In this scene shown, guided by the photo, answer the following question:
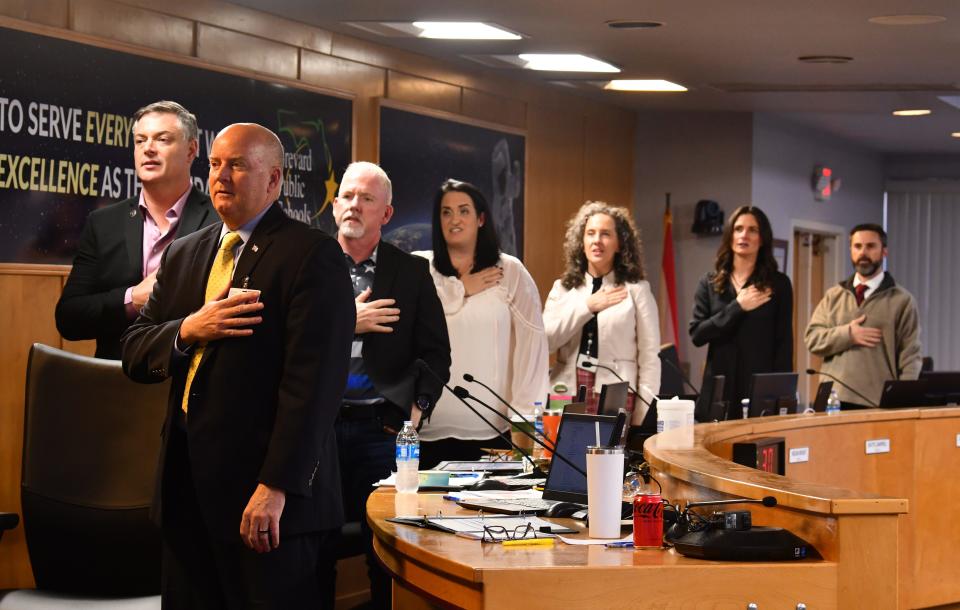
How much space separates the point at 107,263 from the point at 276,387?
1.40 metres

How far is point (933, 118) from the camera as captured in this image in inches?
352

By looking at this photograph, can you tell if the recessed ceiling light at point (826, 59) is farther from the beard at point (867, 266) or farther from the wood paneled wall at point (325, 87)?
the wood paneled wall at point (325, 87)

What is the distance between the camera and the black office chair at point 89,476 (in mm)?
3379

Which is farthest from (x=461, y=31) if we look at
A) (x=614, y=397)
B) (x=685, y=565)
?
(x=685, y=565)

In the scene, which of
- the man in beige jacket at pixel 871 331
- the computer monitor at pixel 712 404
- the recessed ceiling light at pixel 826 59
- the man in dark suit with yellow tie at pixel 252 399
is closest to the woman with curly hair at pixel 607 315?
the computer monitor at pixel 712 404

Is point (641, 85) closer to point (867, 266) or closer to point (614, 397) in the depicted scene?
point (867, 266)

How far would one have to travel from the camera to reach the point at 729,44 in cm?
616

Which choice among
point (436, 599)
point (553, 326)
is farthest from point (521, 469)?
point (553, 326)

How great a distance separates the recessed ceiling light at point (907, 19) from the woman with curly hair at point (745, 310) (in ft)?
3.19

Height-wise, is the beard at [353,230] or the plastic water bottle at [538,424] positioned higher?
the beard at [353,230]

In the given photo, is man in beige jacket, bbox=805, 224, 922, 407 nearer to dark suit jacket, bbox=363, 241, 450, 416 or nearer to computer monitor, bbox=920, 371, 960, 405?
computer monitor, bbox=920, 371, 960, 405

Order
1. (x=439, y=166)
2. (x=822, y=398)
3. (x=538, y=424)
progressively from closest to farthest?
1. (x=538, y=424)
2. (x=822, y=398)
3. (x=439, y=166)

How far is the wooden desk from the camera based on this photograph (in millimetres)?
2145

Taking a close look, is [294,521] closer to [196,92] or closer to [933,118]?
[196,92]
